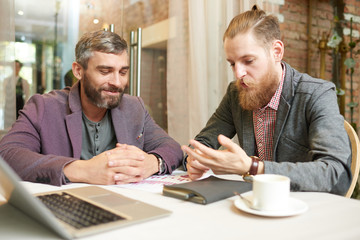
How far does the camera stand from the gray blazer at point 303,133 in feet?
3.41

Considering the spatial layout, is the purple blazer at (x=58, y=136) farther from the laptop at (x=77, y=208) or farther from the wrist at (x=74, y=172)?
the laptop at (x=77, y=208)

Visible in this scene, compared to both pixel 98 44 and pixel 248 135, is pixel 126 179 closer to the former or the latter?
pixel 248 135

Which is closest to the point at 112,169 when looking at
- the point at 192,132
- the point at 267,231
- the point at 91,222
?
the point at 91,222

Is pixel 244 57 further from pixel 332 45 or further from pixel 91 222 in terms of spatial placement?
pixel 332 45

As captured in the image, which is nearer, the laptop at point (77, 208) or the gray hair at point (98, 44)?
the laptop at point (77, 208)

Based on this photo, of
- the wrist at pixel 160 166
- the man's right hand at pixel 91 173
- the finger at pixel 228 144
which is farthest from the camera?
the wrist at pixel 160 166

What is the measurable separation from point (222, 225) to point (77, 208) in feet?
1.01

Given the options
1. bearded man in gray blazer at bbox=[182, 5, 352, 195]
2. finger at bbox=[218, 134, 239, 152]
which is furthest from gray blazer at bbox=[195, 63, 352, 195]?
finger at bbox=[218, 134, 239, 152]

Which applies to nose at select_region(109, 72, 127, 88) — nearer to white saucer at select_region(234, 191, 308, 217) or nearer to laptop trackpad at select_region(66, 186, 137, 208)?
laptop trackpad at select_region(66, 186, 137, 208)

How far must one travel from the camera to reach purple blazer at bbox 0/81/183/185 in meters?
1.19

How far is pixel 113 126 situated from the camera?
5.51 feet

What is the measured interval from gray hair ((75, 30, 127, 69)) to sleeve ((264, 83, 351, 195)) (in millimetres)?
868

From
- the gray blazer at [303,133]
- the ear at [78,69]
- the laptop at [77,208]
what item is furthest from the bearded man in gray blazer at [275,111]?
the ear at [78,69]

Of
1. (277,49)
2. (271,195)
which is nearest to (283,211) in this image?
(271,195)
